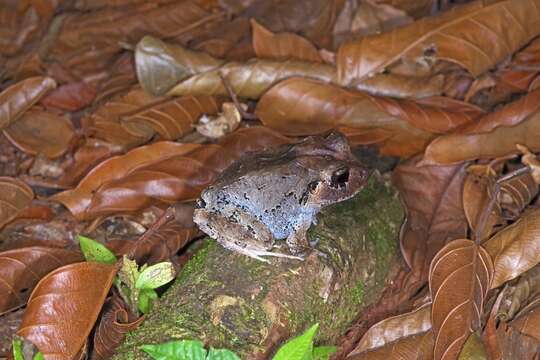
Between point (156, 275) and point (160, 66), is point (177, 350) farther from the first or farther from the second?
point (160, 66)

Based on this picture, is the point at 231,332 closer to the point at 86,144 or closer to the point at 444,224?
the point at 444,224

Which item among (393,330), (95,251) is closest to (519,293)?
(393,330)

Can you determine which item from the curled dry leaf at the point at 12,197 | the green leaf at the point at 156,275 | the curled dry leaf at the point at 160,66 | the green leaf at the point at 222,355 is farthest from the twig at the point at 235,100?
the green leaf at the point at 222,355

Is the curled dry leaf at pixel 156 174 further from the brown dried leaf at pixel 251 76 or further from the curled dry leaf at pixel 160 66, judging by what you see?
the curled dry leaf at pixel 160 66

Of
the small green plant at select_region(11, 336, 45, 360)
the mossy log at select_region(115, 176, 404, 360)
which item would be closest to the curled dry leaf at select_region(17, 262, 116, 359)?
the small green plant at select_region(11, 336, 45, 360)

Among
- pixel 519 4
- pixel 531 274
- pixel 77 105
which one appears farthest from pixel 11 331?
pixel 519 4

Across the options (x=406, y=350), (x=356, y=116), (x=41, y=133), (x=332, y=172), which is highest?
(x=332, y=172)

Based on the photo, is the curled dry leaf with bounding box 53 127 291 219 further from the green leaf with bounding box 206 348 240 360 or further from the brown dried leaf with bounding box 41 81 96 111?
the green leaf with bounding box 206 348 240 360
